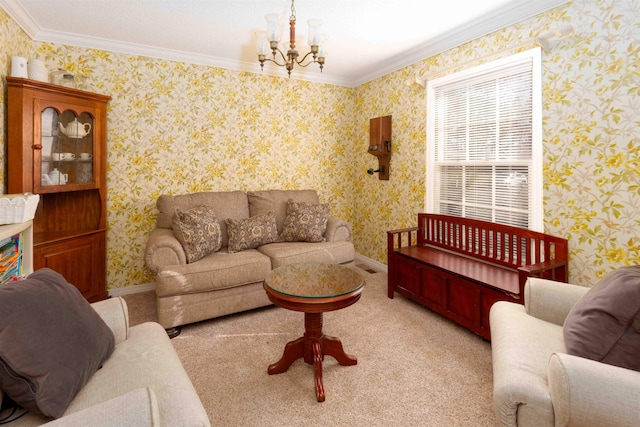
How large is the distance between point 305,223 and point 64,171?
87.6 inches

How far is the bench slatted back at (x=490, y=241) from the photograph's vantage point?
248 centimetres

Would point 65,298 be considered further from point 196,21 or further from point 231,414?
point 196,21

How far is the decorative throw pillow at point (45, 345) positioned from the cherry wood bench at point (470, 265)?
2.31 meters

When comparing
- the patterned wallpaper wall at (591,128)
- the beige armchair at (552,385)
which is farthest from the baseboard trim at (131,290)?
the patterned wallpaper wall at (591,128)

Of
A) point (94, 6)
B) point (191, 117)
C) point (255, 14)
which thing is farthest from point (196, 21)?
point (191, 117)

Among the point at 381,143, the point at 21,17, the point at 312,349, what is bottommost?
the point at 312,349

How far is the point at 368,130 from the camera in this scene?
174 inches

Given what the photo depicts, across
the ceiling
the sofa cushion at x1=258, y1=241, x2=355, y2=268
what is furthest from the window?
the sofa cushion at x1=258, y1=241, x2=355, y2=268

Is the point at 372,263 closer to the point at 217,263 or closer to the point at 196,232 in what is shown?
the point at 217,263

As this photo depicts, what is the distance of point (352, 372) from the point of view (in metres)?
2.13

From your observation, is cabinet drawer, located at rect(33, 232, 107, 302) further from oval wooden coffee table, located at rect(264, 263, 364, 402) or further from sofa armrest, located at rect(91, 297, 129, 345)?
oval wooden coffee table, located at rect(264, 263, 364, 402)

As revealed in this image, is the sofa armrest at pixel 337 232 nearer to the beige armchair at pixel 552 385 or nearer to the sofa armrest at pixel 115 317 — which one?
the beige armchair at pixel 552 385

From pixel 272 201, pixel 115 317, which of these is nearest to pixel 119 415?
pixel 115 317

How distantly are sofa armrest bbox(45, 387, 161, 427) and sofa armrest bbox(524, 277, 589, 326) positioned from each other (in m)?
1.85
